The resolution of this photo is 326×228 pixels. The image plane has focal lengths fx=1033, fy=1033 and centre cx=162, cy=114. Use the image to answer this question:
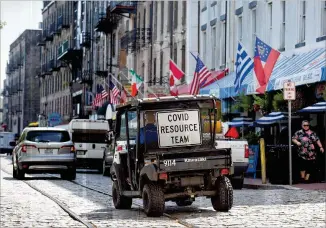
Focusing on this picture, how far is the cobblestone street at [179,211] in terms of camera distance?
14594mm

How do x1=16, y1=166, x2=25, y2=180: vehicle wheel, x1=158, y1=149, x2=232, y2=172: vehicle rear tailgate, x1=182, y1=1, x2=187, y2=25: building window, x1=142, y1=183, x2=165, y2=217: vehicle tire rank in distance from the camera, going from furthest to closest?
x1=182, y1=1, x2=187, y2=25: building window → x1=16, y1=166, x2=25, y2=180: vehicle wheel → x1=142, y1=183, x2=165, y2=217: vehicle tire → x1=158, y1=149, x2=232, y2=172: vehicle rear tailgate

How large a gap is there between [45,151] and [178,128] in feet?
53.0

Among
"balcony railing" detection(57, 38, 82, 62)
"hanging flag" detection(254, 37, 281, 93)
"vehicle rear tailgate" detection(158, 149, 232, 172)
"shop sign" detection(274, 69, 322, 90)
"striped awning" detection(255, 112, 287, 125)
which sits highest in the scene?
"balcony railing" detection(57, 38, 82, 62)

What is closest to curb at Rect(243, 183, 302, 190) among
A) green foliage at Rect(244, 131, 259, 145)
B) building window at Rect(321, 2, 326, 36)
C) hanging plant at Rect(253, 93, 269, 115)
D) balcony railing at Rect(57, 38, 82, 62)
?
green foliage at Rect(244, 131, 259, 145)

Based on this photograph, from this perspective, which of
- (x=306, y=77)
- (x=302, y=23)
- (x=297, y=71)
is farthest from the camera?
(x=302, y=23)

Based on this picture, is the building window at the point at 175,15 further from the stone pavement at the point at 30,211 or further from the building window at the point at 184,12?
the stone pavement at the point at 30,211

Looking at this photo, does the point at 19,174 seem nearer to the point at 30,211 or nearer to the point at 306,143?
the point at 306,143

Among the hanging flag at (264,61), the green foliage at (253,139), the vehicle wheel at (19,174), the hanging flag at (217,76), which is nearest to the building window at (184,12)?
the hanging flag at (217,76)

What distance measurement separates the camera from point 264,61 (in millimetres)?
29172

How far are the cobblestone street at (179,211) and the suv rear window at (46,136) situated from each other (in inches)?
312

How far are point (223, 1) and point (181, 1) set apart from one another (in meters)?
6.37

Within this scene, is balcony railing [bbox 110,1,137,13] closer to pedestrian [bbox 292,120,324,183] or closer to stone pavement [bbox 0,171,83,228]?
pedestrian [bbox 292,120,324,183]

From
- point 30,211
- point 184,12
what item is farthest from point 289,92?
point 184,12

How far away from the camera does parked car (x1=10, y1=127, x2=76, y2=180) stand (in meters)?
31.2
